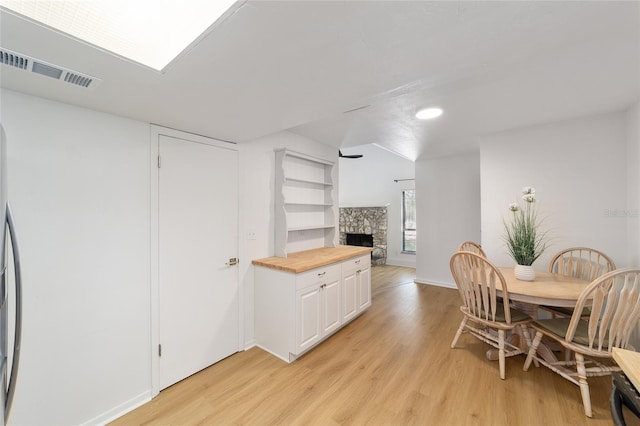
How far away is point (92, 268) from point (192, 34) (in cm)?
163

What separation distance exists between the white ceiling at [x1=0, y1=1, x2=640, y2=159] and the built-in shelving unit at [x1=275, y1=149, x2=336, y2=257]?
820 mm

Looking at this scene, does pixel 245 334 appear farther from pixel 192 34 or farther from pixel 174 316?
pixel 192 34

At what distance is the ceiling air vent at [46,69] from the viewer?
1.11 metres

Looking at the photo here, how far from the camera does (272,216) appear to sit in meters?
2.87

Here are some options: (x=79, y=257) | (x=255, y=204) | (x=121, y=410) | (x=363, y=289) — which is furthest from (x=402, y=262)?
(x=79, y=257)

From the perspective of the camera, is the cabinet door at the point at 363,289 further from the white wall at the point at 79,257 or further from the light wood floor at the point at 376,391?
the white wall at the point at 79,257

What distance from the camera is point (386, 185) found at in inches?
266

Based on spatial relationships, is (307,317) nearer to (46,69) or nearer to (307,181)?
(307,181)

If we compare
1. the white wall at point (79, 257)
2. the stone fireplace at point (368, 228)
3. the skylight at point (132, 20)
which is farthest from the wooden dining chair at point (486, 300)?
the stone fireplace at point (368, 228)

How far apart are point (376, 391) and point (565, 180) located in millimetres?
2992

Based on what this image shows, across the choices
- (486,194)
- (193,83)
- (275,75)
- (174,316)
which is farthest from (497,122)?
(174,316)

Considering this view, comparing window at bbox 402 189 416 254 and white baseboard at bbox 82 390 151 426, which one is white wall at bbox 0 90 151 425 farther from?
window at bbox 402 189 416 254

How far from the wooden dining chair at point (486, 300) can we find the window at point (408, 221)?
425cm

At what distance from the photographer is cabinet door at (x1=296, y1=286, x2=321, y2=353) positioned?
2301 mm
